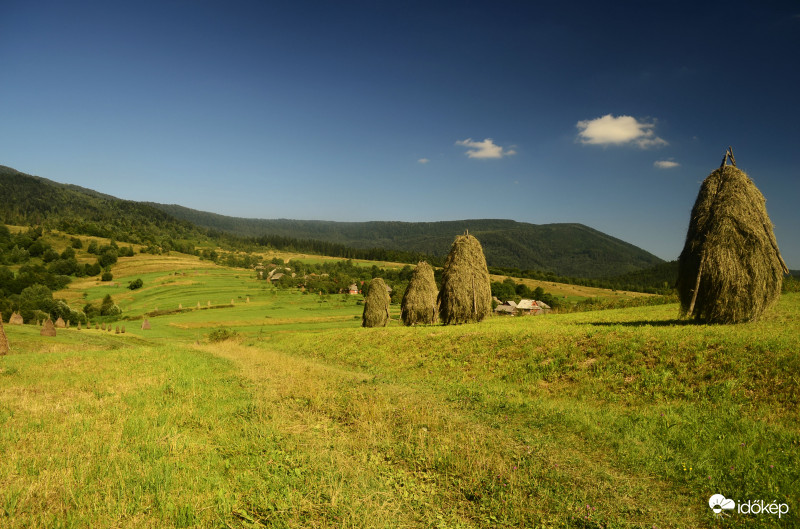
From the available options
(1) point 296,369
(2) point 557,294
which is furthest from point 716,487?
(2) point 557,294

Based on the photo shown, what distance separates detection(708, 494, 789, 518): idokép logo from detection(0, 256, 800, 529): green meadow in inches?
3.3

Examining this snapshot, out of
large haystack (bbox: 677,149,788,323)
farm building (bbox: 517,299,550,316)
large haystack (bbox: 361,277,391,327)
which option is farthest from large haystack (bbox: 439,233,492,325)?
farm building (bbox: 517,299,550,316)

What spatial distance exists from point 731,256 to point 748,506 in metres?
12.8

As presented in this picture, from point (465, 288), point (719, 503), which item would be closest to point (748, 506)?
point (719, 503)

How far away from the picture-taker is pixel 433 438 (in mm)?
7102

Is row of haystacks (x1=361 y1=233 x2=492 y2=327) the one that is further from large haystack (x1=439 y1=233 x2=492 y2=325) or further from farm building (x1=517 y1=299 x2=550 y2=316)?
farm building (x1=517 y1=299 x2=550 y2=316)

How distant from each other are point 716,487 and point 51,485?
973 cm

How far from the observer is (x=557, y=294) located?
104 meters

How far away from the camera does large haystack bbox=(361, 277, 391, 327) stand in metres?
37.8

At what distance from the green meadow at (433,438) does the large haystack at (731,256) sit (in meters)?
1.19

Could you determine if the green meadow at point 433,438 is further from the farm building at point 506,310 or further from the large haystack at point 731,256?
the farm building at point 506,310

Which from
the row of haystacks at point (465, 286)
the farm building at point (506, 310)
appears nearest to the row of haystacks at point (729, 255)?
the row of haystacks at point (465, 286)

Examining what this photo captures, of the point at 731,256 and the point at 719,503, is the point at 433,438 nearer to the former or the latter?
the point at 719,503

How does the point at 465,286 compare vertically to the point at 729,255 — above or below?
below
